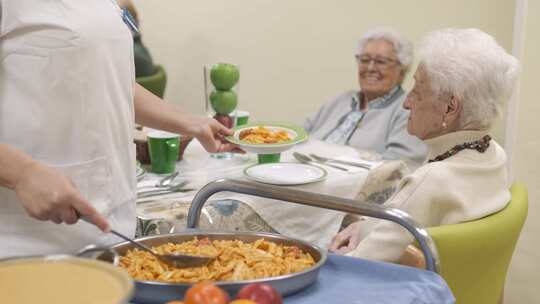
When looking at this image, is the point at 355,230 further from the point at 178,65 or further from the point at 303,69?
the point at 178,65

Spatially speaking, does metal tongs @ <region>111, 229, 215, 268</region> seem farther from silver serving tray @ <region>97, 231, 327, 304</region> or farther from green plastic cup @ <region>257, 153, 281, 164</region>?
green plastic cup @ <region>257, 153, 281, 164</region>

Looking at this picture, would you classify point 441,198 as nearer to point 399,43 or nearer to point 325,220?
point 325,220

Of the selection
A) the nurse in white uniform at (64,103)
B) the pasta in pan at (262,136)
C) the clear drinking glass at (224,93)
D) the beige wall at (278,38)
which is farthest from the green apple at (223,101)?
the beige wall at (278,38)

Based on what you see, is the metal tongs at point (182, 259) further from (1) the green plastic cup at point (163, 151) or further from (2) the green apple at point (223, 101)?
(2) the green apple at point (223, 101)

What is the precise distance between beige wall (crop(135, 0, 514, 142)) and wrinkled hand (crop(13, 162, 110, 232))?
10.0 feet

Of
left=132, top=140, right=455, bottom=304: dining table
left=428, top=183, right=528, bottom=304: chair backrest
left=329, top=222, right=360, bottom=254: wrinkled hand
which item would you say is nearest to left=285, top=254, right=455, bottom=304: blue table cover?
left=132, top=140, right=455, bottom=304: dining table

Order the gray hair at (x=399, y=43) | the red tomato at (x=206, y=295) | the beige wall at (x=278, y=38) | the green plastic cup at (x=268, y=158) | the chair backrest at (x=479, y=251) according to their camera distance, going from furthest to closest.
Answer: the beige wall at (x=278, y=38)
the gray hair at (x=399, y=43)
the green plastic cup at (x=268, y=158)
the chair backrest at (x=479, y=251)
the red tomato at (x=206, y=295)

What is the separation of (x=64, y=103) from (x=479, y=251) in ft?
3.25

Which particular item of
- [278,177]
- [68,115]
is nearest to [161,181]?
[278,177]

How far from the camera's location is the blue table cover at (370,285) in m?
1.07

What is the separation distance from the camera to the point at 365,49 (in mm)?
3357

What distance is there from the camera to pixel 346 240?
2.01 metres

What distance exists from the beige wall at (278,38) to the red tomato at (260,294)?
3.05 meters

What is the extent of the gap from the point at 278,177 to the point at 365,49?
4.65ft
